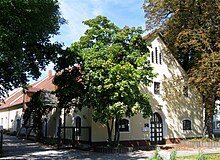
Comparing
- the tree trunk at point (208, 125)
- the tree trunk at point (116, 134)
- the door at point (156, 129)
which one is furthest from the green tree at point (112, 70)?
the tree trunk at point (208, 125)

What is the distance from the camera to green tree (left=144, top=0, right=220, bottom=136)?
2055cm

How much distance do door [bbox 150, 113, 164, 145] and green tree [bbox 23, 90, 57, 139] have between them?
8739 mm

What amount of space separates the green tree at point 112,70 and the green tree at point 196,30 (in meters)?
5.46

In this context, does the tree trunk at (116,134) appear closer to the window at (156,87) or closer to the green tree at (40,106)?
the window at (156,87)

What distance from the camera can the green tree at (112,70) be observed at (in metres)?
15.6

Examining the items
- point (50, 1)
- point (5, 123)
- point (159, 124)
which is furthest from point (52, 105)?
point (5, 123)

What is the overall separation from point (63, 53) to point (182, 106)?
42.7ft

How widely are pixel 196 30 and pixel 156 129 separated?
29.8ft

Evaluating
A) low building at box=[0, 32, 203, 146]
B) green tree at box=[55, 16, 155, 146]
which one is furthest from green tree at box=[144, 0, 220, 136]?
green tree at box=[55, 16, 155, 146]

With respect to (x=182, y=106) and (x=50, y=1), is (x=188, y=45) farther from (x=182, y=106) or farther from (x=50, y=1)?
(x=50, y=1)

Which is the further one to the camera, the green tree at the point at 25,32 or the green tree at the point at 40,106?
the green tree at the point at 40,106

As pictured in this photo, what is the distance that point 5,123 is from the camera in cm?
4019

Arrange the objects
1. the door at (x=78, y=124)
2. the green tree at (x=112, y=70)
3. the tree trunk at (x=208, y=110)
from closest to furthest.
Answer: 1. the green tree at (x=112, y=70)
2. the door at (x=78, y=124)
3. the tree trunk at (x=208, y=110)

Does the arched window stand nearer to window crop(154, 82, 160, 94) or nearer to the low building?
the low building
